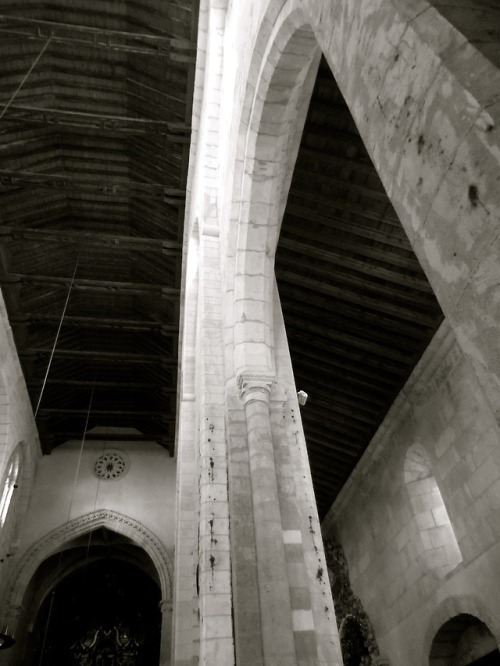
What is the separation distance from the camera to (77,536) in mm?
12414

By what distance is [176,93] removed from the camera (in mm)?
8422

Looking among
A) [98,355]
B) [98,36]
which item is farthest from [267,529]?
[98,355]

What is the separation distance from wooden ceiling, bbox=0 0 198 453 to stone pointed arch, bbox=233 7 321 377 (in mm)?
4112

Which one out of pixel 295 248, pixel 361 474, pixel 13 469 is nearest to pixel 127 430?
pixel 13 469

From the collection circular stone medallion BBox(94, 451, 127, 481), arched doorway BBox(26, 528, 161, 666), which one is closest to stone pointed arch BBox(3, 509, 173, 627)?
arched doorway BBox(26, 528, 161, 666)

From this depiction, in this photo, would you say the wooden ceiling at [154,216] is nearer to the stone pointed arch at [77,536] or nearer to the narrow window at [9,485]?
the narrow window at [9,485]

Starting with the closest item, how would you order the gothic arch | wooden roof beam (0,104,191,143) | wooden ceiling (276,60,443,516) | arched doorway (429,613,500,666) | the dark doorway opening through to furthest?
the gothic arch
wooden ceiling (276,60,443,516)
arched doorway (429,613,500,666)
wooden roof beam (0,104,191,143)
the dark doorway opening

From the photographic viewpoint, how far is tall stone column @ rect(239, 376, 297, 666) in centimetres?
270

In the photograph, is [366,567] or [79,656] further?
[79,656]

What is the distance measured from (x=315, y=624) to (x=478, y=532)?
406cm

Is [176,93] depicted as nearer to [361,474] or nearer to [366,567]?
[361,474]

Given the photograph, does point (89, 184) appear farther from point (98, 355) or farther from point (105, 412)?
point (105, 412)

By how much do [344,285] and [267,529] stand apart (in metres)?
4.63

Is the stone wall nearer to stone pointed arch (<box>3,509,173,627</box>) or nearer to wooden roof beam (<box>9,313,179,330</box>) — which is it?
stone pointed arch (<box>3,509,173,627</box>)
